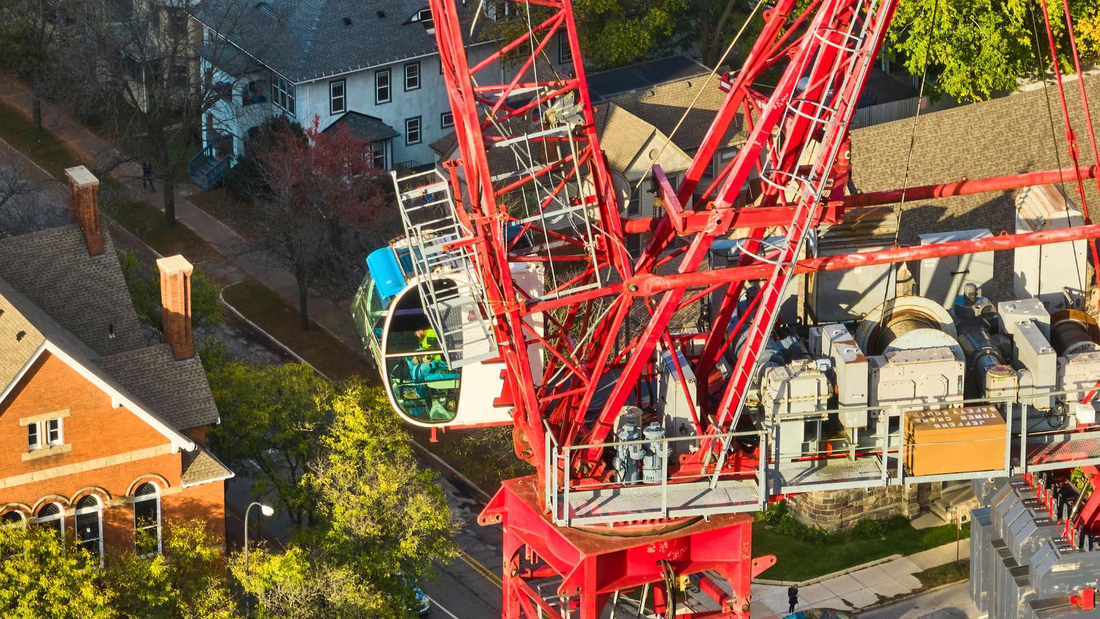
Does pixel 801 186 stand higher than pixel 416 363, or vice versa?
pixel 801 186

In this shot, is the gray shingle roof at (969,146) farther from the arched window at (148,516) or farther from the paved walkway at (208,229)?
the arched window at (148,516)

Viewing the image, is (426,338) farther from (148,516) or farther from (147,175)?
(147,175)

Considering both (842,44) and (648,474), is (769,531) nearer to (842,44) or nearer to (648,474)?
(648,474)

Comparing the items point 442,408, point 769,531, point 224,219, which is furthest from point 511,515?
point 224,219

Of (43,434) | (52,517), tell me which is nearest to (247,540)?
(52,517)

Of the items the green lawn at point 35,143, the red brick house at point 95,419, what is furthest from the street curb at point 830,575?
the green lawn at point 35,143

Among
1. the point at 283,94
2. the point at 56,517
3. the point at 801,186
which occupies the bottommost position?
the point at 56,517
